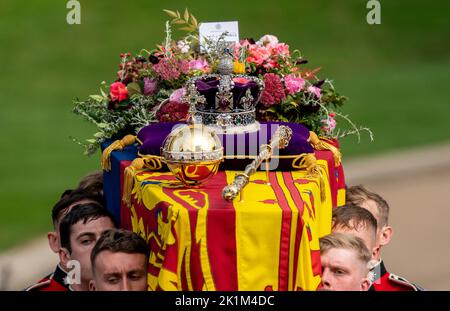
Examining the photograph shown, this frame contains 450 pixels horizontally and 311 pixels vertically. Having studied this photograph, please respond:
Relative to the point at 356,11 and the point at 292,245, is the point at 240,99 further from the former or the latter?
the point at 356,11

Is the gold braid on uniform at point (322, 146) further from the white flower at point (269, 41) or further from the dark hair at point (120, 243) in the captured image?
the dark hair at point (120, 243)

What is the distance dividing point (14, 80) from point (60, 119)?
7.40 ft

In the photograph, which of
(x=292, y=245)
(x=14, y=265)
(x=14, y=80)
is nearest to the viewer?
(x=292, y=245)

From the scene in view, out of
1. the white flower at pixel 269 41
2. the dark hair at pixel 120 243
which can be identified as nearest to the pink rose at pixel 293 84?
the white flower at pixel 269 41

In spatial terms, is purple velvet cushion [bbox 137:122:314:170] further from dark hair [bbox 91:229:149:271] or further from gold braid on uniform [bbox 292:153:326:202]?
dark hair [bbox 91:229:149:271]

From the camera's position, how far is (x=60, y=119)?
18047 mm

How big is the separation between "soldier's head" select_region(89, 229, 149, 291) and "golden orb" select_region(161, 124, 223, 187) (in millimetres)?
393

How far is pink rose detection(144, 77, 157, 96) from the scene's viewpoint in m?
8.73

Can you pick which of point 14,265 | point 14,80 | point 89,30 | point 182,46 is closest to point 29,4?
point 89,30

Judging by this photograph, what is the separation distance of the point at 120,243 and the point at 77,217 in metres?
0.92

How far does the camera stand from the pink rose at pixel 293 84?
855 cm

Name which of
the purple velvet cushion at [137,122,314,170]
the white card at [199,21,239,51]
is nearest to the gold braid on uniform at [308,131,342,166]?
the purple velvet cushion at [137,122,314,170]

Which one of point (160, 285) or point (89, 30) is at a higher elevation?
point (89, 30)
